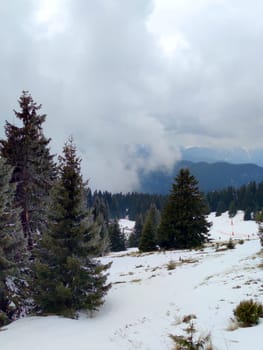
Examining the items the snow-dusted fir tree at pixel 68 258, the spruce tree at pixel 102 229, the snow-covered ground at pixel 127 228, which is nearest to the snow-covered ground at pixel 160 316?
the snow-dusted fir tree at pixel 68 258

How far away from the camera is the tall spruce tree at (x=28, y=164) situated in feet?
64.3

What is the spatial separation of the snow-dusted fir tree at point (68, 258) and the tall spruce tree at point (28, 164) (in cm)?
694

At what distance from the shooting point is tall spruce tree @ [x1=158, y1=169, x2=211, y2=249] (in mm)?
27969

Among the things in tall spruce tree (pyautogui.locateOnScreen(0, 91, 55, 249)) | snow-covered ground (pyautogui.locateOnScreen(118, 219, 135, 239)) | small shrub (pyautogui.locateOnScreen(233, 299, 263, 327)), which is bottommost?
snow-covered ground (pyautogui.locateOnScreen(118, 219, 135, 239))

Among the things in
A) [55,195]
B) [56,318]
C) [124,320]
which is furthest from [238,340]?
[55,195]

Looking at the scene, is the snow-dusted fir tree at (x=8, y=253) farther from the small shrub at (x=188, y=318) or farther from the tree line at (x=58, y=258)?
the small shrub at (x=188, y=318)

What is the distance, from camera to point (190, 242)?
27.8 meters

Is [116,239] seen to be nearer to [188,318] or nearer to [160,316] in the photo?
Result: [160,316]

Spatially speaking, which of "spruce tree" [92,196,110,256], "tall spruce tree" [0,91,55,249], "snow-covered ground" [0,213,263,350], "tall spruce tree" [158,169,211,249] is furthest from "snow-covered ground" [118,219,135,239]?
"snow-covered ground" [0,213,263,350]

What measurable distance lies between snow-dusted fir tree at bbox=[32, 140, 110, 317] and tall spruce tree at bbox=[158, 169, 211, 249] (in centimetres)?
1641

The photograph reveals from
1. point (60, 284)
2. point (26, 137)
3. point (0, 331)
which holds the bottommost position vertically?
point (0, 331)

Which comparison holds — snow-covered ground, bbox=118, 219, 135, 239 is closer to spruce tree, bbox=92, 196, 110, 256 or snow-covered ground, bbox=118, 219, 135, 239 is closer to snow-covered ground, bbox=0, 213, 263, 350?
spruce tree, bbox=92, 196, 110, 256

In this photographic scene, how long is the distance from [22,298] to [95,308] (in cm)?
329

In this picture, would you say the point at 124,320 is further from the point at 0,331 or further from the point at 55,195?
the point at 55,195
